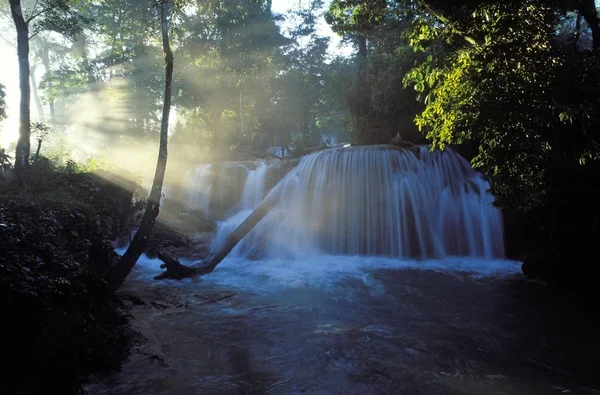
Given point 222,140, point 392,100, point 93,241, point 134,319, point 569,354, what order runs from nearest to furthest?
point 569,354 → point 134,319 → point 93,241 → point 392,100 → point 222,140

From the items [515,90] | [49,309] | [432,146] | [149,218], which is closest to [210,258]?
[149,218]

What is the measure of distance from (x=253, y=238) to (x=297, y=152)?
27.6 ft

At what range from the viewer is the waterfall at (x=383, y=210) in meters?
15.2

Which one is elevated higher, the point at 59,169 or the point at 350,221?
the point at 59,169

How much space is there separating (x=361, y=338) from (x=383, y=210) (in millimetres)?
10081

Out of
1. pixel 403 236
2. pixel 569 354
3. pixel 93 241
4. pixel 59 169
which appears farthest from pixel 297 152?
pixel 569 354

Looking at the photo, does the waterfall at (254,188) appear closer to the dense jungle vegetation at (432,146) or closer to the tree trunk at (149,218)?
the dense jungle vegetation at (432,146)

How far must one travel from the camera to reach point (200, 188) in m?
27.0

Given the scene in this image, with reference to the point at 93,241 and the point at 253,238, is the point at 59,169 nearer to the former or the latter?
the point at 93,241

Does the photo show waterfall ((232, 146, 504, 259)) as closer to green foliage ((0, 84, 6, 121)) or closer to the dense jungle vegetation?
the dense jungle vegetation

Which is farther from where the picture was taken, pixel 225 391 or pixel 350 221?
pixel 350 221

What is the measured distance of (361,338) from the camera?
267 inches

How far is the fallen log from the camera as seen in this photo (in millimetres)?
11336

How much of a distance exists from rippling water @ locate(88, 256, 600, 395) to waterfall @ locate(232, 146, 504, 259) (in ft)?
12.1
